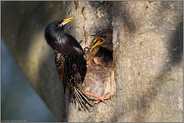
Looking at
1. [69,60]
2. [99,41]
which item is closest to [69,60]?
[69,60]

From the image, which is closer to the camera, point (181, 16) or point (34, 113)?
point (181, 16)

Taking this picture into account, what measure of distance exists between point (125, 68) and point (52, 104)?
46.1 inches

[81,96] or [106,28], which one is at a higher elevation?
[106,28]

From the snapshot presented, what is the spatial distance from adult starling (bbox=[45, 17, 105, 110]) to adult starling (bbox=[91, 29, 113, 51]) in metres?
0.11

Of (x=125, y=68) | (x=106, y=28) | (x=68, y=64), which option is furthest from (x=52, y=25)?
(x=125, y=68)

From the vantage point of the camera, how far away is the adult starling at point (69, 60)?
2.96 meters

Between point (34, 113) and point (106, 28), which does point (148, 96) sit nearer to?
point (106, 28)

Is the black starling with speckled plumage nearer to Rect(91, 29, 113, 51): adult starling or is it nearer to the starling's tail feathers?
the starling's tail feathers

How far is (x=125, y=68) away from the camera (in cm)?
254

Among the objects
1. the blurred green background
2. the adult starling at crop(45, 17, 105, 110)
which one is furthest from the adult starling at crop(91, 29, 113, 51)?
the blurred green background

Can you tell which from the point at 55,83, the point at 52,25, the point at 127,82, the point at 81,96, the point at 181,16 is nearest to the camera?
the point at 181,16

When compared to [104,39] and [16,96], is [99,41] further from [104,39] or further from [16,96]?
[16,96]

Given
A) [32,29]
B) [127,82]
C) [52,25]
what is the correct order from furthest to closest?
[32,29], [52,25], [127,82]

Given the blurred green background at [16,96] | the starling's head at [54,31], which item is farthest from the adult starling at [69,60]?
the blurred green background at [16,96]
